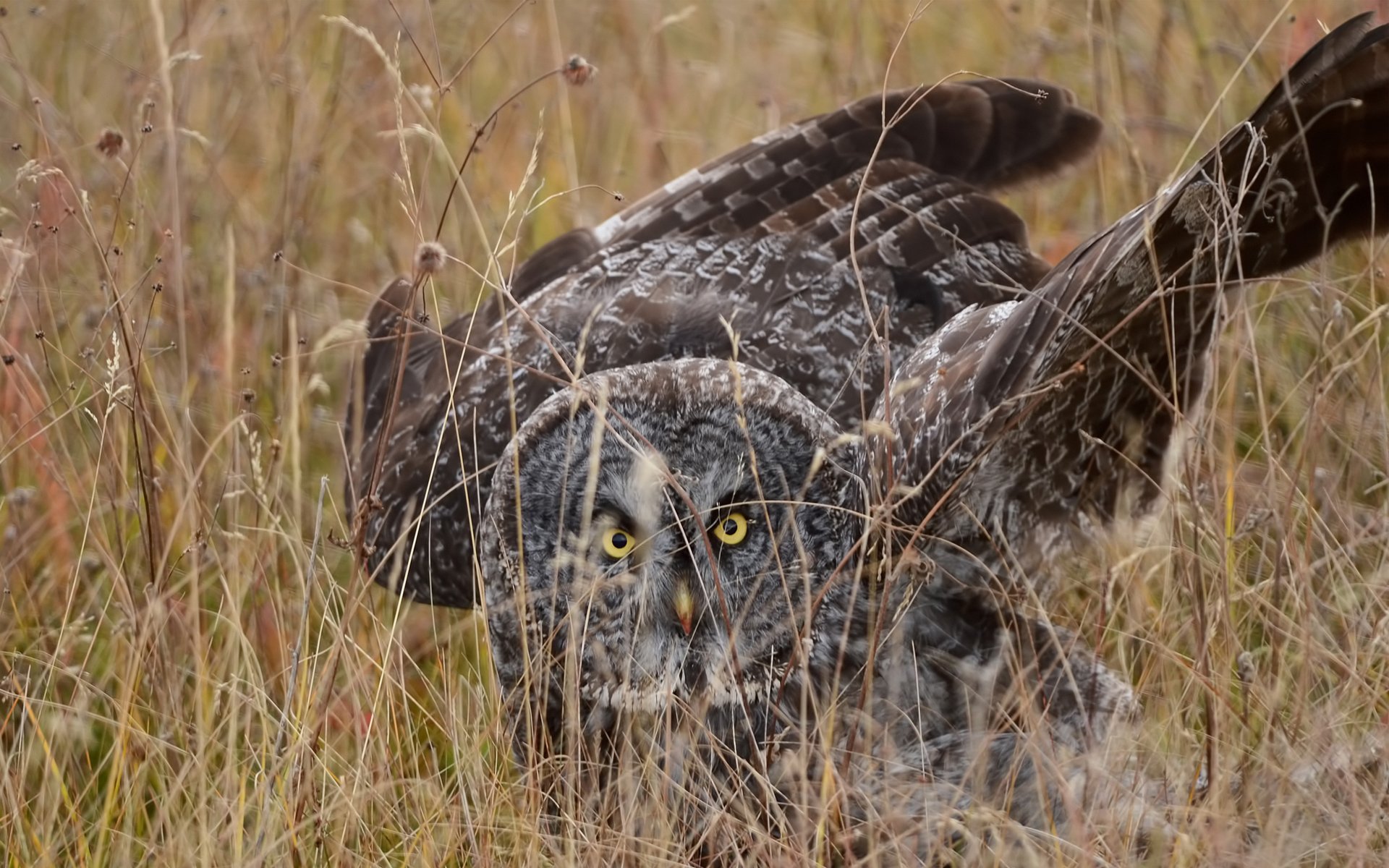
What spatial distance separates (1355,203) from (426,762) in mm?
2128

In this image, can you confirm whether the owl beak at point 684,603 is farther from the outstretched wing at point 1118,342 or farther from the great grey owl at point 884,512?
the outstretched wing at point 1118,342

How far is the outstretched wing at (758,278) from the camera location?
12.9ft

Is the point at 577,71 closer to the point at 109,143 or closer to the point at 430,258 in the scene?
the point at 430,258

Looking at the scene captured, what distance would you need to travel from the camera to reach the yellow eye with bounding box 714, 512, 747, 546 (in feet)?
9.91

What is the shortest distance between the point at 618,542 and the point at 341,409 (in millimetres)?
1873

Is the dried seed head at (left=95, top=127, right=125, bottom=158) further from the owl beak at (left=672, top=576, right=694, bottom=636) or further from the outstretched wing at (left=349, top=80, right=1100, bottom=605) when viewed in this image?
the owl beak at (left=672, top=576, right=694, bottom=636)

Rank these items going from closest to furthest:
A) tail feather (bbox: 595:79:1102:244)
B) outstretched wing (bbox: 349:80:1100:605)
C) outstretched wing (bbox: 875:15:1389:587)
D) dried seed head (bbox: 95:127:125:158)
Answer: outstretched wing (bbox: 875:15:1389:587), dried seed head (bbox: 95:127:125:158), outstretched wing (bbox: 349:80:1100:605), tail feather (bbox: 595:79:1102:244)

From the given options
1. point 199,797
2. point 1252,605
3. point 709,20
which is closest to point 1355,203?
point 1252,605

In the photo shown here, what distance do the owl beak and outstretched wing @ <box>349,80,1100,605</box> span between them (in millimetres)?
854

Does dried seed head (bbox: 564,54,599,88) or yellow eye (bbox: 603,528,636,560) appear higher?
dried seed head (bbox: 564,54,599,88)

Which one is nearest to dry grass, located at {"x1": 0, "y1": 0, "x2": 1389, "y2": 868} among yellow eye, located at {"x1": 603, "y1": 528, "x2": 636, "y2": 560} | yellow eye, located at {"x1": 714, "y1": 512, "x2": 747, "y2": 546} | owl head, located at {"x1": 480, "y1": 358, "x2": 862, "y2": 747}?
owl head, located at {"x1": 480, "y1": 358, "x2": 862, "y2": 747}

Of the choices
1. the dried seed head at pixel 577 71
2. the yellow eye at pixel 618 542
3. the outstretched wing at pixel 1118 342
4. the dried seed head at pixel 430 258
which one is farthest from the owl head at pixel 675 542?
the dried seed head at pixel 577 71

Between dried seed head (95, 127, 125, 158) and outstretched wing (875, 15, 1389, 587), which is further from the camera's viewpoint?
dried seed head (95, 127, 125, 158)

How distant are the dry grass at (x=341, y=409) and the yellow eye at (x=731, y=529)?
23.4 inches
